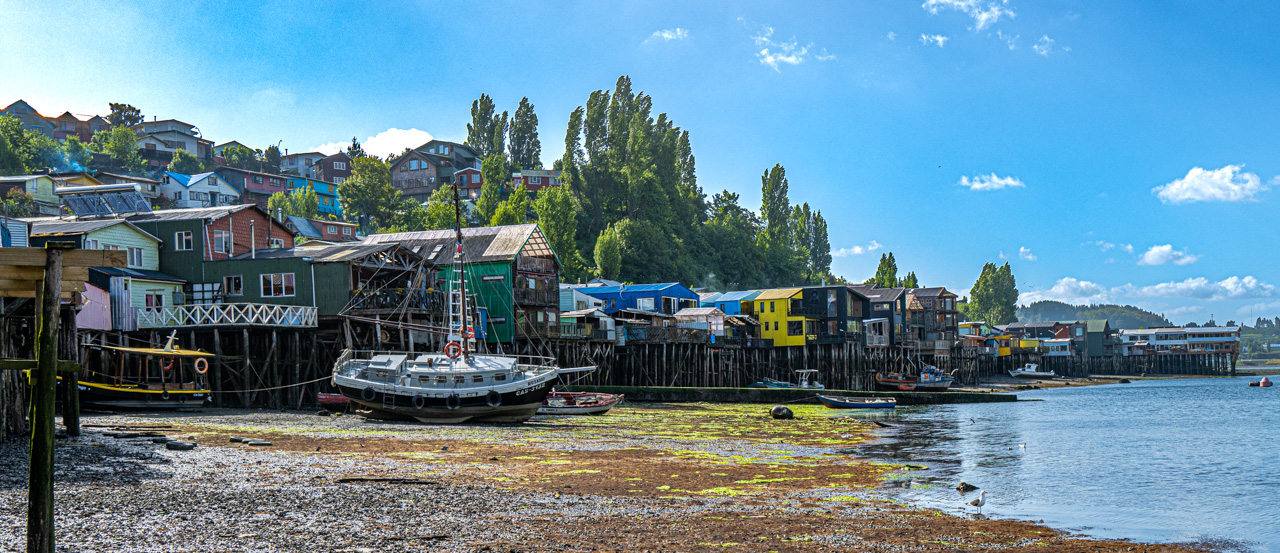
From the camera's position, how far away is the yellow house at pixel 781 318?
8912 cm

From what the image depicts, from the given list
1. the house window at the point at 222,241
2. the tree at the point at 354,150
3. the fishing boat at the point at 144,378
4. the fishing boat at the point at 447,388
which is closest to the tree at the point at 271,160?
the tree at the point at 354,150

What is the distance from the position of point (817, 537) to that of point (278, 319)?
3547cm

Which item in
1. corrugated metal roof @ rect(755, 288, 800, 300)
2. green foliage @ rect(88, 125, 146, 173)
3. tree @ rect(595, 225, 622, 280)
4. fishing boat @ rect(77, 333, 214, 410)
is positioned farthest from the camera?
green foliage @ rect(88, 125, 146, 173)

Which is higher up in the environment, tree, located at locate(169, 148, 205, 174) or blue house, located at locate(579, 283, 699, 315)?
tree, located at locate(169, 148, 205, 174)

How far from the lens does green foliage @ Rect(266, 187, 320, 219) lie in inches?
4690

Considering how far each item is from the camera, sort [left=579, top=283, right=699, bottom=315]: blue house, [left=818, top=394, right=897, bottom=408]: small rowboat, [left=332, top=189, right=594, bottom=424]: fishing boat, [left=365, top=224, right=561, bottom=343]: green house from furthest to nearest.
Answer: [left=579, top=283, right=699, bottom=315]: blue house
[left=818, top=394, right=897, bottom=408]: small rowboat
[left=365, top=224, right=561, bottom=343]: green house
[left=332, top=189, right=594, bottom=424]: fishing boat

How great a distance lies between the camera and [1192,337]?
548 ft

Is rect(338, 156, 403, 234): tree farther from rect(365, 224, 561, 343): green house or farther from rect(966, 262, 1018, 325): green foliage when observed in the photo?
rect(966, 262, 1018, 325): green foliage

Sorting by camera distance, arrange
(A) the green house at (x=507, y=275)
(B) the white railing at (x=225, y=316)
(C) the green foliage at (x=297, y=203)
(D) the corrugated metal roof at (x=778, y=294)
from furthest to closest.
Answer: (C) the green foliage at (x=297, y=203) < (D) the corrugated metal roof at (x=778, y=294) < (A) the green house at (x=507, y=275) < (B) the white railing at (x=225, y=316)

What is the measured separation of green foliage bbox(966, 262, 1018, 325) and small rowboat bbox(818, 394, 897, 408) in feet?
472

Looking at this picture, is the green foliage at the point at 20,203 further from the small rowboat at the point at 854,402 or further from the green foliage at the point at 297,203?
the small rowboat at the point at 854,402

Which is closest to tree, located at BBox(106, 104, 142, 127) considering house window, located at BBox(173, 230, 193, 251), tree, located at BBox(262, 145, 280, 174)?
tree, located at BBox(262, 145, 280, 174)

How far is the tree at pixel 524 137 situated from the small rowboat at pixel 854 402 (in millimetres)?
92828

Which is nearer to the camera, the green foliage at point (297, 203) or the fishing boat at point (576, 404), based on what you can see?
the fishing boat at point (576, 404)
